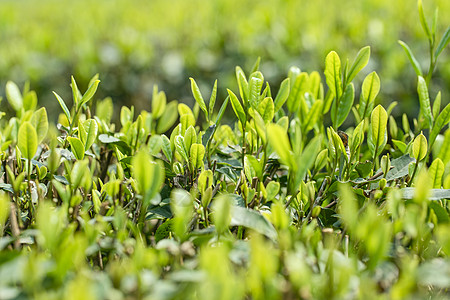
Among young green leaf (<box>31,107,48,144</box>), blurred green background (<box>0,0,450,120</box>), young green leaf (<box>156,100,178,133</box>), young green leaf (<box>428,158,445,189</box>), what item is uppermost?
young green leaf (<box>31,107,48,144</box>)

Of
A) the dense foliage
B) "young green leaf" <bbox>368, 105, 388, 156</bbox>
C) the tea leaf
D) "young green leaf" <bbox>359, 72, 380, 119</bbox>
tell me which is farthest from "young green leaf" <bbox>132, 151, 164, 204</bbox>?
"young green leaf" <bbox>359, 72, 380, 119</bbox>

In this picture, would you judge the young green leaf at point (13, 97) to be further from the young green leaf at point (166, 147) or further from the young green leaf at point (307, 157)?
the young green leaf at point (307, 157)

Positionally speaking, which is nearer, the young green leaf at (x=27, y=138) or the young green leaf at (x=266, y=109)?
the young green leaf at (x=27, y=138)

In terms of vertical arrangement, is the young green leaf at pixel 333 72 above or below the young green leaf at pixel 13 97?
above

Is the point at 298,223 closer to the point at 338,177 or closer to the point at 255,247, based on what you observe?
the point at 338,177

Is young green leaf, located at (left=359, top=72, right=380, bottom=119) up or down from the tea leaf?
up

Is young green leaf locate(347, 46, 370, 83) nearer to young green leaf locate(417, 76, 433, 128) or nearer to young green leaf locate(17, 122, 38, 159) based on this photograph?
young green leaf locate(417, 76, 433, 128)

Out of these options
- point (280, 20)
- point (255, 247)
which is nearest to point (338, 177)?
point (255, 247)

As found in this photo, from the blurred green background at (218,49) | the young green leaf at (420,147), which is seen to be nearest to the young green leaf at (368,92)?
the young green leaf at (420,147)

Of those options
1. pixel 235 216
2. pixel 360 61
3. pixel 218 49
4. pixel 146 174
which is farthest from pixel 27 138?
pixel 218 49
